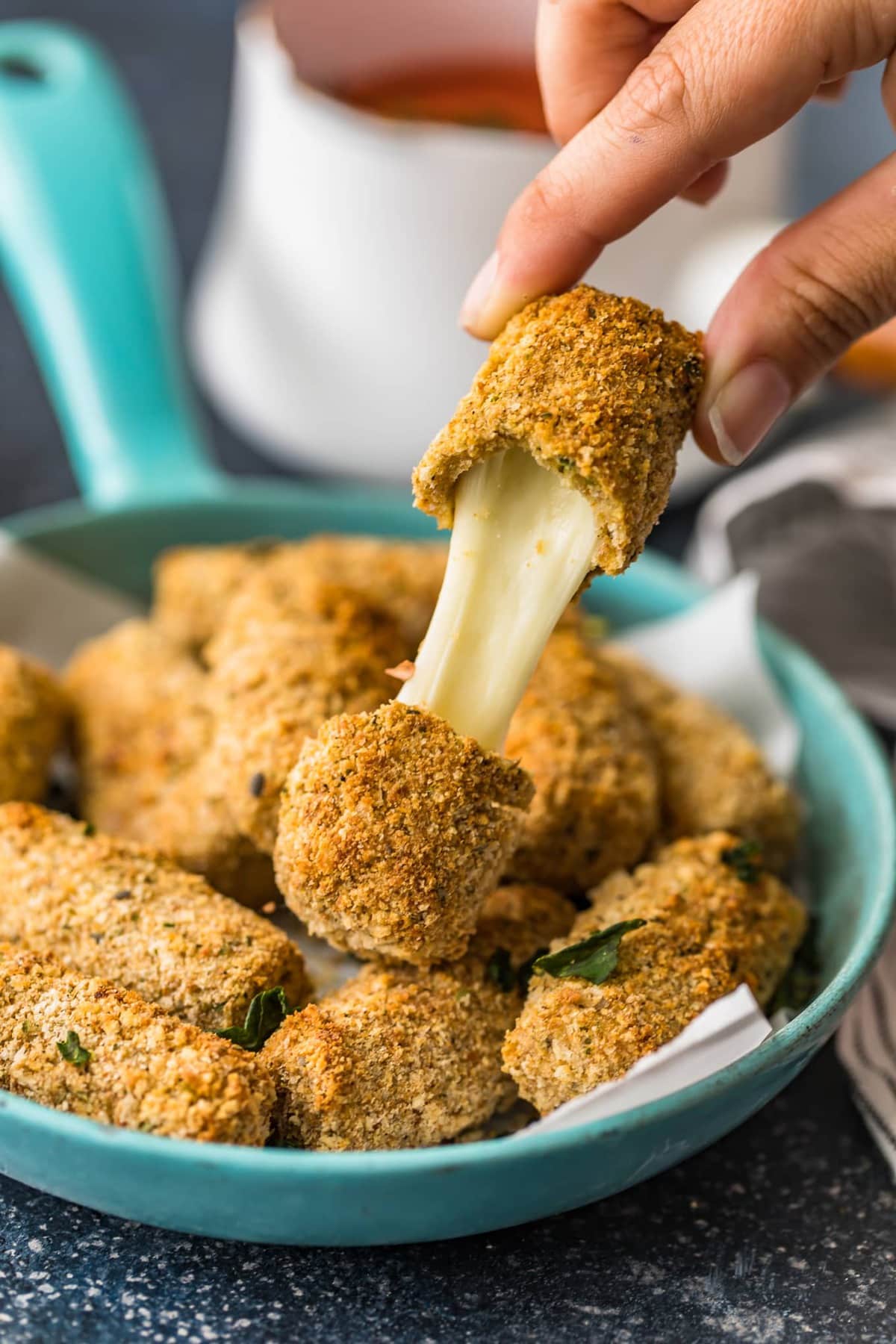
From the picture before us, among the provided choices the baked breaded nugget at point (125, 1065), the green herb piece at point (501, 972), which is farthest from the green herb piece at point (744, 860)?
the baked breaded nugget at point (125, 1065)

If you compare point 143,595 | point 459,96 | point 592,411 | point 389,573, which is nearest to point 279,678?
point 389,573

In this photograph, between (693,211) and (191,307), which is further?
(191,307)

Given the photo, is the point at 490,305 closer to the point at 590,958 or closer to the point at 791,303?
the point at 791,303

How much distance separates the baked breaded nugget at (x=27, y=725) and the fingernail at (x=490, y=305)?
21.6 inches

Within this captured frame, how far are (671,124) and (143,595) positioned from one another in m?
0.89

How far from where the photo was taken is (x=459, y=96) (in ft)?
6.74

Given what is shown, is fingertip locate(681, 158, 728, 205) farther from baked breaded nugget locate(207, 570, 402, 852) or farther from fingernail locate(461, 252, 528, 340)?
baked breaded nugget locate(207, 570, 402, 852)

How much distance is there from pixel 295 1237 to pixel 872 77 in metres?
3.18

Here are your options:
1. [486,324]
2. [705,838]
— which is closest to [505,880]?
[705,838]

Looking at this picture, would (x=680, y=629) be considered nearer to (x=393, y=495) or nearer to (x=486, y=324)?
(x=393, y=495)

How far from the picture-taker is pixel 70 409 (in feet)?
6.07

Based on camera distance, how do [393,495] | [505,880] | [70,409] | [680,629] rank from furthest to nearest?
[70,409]
[393,495]
[680,629]
[505,880]

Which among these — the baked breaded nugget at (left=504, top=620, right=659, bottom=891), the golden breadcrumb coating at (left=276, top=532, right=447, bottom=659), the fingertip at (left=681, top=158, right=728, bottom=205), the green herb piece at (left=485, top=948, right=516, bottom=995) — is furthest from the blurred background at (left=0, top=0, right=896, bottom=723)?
the green herb piece at (left=485, top=948, right=516, bottom=995)

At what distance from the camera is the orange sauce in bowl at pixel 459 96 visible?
2014 millimetres
